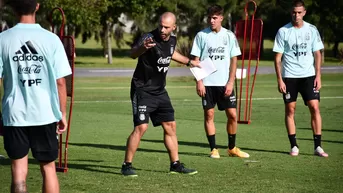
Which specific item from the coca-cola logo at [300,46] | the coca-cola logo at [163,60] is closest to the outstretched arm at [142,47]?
the coca-cola logo at [163,60]

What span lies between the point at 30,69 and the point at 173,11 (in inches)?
2154

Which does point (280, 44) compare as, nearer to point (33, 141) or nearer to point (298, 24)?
point (298, 24)

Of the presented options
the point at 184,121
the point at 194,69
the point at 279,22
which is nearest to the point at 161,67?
the point at 194,69

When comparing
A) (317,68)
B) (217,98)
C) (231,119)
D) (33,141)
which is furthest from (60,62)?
(317,68)

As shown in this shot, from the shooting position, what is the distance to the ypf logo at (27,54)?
721 centimetres

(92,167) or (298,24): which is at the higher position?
(298,24)

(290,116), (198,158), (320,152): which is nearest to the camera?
(198,158)

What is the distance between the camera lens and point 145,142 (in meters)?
14.7

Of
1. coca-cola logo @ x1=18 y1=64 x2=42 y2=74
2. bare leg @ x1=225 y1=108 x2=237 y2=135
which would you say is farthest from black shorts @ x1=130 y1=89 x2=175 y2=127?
coca-cola logo @ x1=18 y1=64 x2=42 y2=74

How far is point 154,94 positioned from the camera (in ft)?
36.0

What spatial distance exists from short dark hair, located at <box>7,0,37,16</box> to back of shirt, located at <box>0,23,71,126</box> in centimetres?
11

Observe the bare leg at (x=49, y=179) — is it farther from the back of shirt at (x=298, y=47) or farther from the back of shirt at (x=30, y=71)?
the back of shirt at (x=298, y=47)

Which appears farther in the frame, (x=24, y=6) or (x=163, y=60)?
(x=163, y=60)

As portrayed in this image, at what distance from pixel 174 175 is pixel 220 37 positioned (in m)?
2.80
